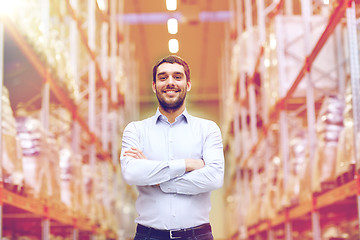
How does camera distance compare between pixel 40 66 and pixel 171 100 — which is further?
pixel 40 66

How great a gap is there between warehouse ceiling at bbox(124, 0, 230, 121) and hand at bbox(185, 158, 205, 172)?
34.7 feet

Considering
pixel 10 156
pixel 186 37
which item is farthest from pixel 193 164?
pixel 186 37

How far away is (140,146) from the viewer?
101 inches

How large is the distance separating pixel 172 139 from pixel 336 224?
3.16m

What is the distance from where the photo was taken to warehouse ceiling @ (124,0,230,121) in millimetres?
13258

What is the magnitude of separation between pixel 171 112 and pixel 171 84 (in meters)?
0.16

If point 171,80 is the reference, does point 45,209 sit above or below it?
below

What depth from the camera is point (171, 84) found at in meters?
2.38

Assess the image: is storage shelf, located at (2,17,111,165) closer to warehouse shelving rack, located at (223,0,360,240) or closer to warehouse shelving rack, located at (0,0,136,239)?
warehouse shelving rack, located at (0,0,136,239)

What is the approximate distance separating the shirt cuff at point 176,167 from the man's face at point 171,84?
0.24m

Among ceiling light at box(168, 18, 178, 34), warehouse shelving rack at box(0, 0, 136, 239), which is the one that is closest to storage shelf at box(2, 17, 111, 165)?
warehouse shelving rack at box(0, 0, 136, 239)

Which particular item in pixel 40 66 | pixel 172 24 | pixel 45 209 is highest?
pixel 172 24

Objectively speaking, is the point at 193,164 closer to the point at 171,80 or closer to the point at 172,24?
the point at 171,80

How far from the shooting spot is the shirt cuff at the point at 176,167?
2383mm
